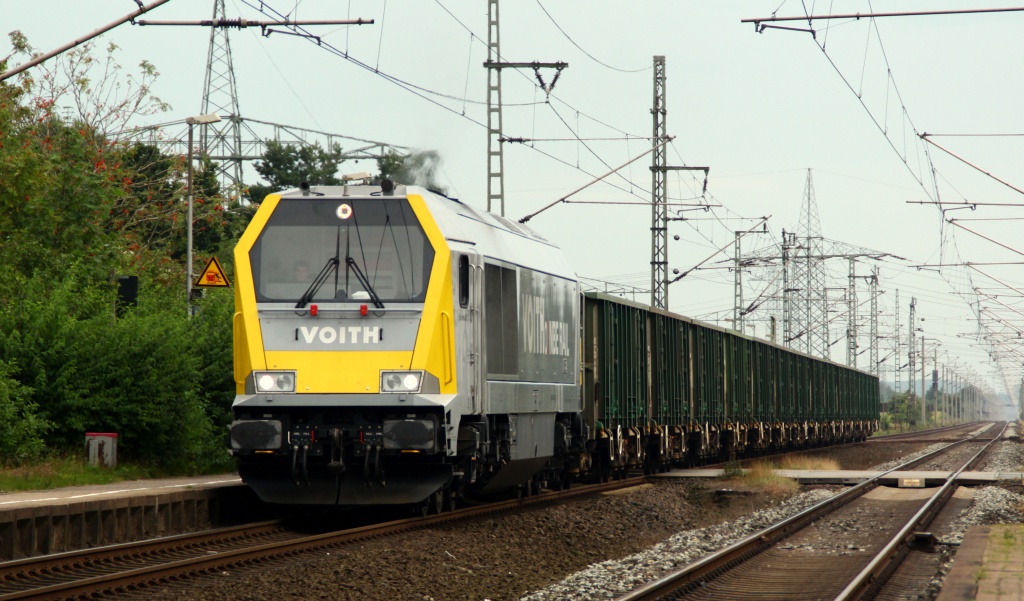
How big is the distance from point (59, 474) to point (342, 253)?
5.99 m

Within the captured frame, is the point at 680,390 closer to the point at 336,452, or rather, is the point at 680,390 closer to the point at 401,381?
the point at 401,381

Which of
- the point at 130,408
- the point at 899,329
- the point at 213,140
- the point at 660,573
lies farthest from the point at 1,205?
the point at 899,329

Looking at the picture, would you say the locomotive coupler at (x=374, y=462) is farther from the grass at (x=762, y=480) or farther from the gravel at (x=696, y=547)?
the grass at (x=762, y=480)

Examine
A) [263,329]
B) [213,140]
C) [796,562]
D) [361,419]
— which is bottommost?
[796,562]

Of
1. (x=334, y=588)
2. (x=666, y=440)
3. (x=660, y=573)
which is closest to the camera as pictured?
(x=334, y=588)

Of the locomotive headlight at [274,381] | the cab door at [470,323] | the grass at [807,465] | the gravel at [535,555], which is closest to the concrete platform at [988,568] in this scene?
the gravel at [535,555]

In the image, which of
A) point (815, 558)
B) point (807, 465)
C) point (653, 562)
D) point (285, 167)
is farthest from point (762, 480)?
point (285, 167)

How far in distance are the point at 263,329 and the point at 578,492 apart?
8.47 meters

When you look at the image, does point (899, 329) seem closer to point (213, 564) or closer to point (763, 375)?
point (763, 375)

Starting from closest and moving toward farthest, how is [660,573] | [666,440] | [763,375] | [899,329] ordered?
[660,573] < [666,440] < [763,375] < [899,329]

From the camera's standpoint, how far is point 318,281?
13625mm

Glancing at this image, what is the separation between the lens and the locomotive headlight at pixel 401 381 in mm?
13141

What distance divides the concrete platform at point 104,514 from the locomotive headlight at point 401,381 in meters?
2.73

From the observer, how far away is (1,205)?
22.5 m
